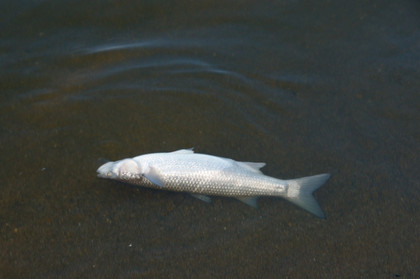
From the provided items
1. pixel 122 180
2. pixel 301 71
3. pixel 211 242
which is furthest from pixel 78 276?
pixel 301 71

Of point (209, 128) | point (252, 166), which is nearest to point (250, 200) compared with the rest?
point (252, 166)

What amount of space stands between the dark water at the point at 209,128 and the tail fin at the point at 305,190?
23 cm

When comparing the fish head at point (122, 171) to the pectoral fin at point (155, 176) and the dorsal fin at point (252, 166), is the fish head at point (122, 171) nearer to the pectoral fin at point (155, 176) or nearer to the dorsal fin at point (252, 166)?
the pectoral fin at point (155, 176)

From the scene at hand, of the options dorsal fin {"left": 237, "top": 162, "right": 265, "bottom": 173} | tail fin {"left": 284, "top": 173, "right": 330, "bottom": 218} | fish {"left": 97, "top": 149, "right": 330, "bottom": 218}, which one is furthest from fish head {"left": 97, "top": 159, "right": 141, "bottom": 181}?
tail fin {"left": 284, "top": 173, "right": 330, "bottom": 218}

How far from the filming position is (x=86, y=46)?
5961mm

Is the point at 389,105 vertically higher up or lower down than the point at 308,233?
higher up

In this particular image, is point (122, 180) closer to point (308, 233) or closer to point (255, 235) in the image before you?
point (255, 235)

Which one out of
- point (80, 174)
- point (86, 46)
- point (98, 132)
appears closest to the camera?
point (80, 174)

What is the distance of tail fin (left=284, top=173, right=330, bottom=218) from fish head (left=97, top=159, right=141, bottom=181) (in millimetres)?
1653

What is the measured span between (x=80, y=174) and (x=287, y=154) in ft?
8.17

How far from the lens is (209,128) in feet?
16.0

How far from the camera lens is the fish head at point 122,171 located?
409cm

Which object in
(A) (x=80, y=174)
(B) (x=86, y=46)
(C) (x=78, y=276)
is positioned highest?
(B) (x=86, y=46)

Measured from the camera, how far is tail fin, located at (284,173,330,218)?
3.99m
